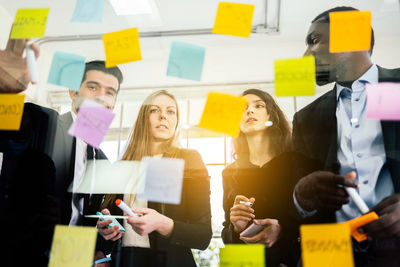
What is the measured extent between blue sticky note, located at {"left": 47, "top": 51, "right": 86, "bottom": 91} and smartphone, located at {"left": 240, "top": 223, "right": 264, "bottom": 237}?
64cm

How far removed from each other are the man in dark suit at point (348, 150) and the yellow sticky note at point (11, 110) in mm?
788

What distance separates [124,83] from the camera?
37.7 inches

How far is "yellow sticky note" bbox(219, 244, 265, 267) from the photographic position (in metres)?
0.71

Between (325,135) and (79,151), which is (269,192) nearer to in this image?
(325,135)

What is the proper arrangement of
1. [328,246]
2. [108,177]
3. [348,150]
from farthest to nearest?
1. [108,177]
2. [348,150]
3. [328,246]

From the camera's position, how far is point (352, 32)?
2.42ft

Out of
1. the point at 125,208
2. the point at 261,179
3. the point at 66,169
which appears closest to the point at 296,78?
the point at 261,179

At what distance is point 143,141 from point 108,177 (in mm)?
143

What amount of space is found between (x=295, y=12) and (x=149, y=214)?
81cm

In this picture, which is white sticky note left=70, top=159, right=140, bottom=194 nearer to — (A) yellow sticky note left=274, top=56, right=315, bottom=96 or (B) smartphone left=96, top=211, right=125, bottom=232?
(B) smartphone left=96, top=211, right=125, bottom=232

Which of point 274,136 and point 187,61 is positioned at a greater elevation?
point 187,61

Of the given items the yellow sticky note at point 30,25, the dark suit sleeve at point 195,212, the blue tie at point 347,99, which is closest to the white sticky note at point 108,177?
the dark suit sleeve at point 195,212

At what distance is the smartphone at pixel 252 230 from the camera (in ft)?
2.53

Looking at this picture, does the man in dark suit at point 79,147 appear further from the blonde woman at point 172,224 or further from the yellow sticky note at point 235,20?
the yellow sticky note at point 235,20
